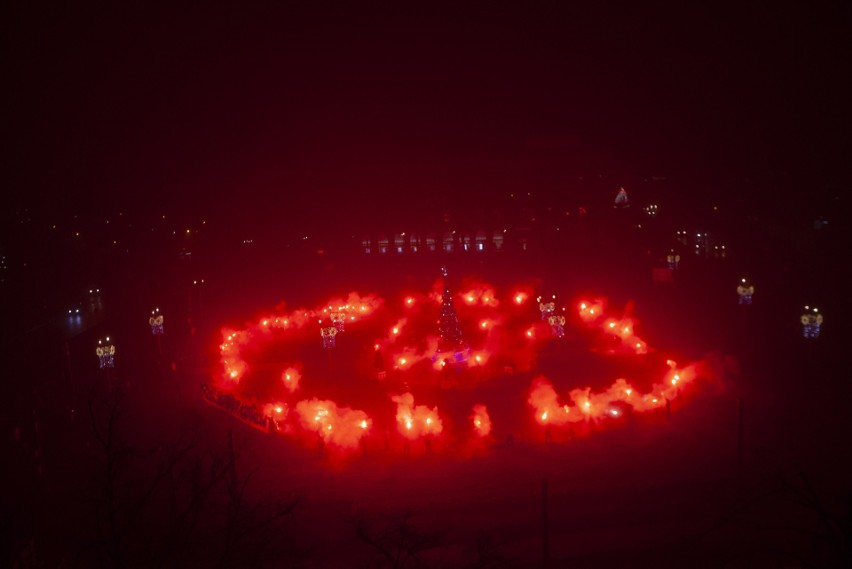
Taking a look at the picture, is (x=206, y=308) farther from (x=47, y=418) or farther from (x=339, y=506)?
(x=339, y=506)

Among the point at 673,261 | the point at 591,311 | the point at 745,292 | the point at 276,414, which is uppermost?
the point at 673,261

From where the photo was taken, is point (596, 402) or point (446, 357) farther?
point (446, 357)

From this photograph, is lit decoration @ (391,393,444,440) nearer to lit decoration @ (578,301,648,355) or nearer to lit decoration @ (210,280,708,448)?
lit decoration @ (210,280,708,448)

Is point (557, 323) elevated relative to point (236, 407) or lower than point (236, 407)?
elevated

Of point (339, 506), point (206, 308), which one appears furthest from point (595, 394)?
Answer: point (206, 308)

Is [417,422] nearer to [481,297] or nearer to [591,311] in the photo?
[591,311]

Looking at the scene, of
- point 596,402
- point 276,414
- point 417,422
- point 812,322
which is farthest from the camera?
point 276,414

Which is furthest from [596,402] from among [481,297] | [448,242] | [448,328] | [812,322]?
[448,242]
